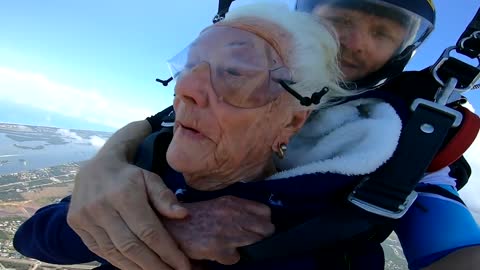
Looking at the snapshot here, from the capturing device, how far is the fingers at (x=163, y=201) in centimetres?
95

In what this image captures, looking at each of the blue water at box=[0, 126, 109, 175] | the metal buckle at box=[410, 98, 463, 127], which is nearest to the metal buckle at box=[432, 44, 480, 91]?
the metal buckle at box=[410, 98, 463, 127]

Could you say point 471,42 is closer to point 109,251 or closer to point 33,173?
point 109,251

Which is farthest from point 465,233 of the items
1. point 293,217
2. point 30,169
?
point 30,169

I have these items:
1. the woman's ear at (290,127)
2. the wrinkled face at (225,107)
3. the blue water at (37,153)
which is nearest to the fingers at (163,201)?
the wrinkled face at (225,107)

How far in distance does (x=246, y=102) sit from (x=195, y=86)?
156 millimetres

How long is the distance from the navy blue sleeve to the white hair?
869 millimetres

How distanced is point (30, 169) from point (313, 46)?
1531 inches

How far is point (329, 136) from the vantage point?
1225 mm

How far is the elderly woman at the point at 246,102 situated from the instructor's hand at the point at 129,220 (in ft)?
0.20

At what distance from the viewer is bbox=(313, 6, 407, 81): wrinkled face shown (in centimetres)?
129

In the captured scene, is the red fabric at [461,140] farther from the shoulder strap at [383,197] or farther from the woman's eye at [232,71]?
the woman's eye at [232,71]

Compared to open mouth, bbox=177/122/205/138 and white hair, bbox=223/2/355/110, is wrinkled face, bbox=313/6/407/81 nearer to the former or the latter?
white hair, bbox=223/2/355/110

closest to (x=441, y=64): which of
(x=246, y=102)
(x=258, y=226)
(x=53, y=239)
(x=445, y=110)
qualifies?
(x=445, y=110)

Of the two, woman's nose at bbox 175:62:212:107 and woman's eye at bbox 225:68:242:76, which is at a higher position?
woman's eye at bbox 225:68:242:76
